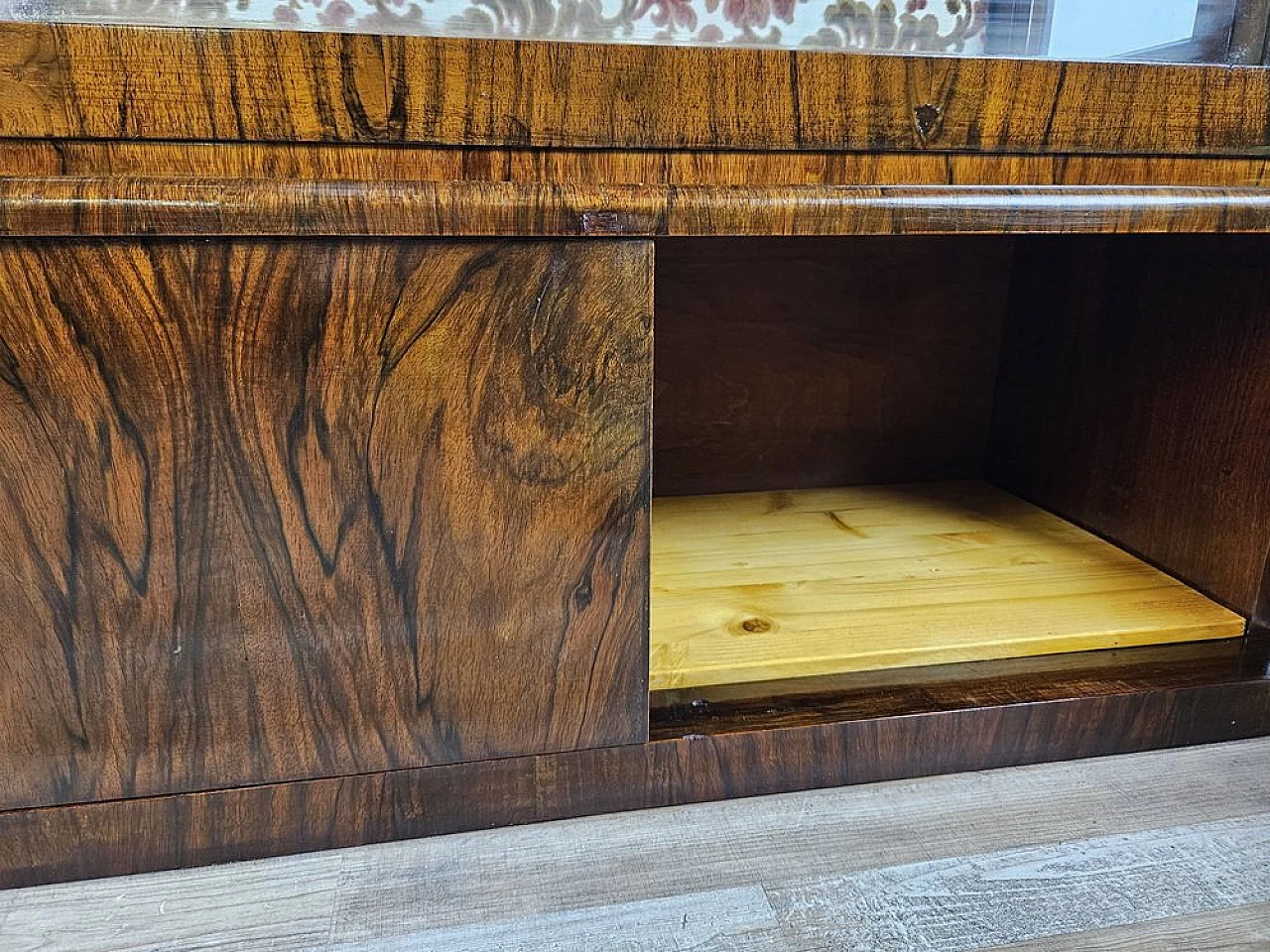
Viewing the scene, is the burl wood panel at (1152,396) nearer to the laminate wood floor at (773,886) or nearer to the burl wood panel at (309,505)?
the laminate wood floor at (773,886)

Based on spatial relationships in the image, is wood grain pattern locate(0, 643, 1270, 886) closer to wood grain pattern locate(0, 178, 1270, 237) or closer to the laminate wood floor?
the laminate wood floor

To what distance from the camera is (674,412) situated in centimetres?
86

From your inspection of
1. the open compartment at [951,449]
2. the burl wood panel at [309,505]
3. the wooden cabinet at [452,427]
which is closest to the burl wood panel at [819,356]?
the open compartment at [951,449]

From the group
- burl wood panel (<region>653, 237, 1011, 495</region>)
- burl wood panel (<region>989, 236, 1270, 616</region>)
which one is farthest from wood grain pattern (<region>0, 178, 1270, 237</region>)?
burl wood panel (<region>653, 237, 1011, 495</region>)

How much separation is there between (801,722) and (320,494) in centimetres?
31

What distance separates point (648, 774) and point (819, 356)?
1.58 feet

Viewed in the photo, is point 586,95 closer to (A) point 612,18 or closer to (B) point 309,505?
(A) point 612,18

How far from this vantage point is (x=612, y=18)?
487 mm

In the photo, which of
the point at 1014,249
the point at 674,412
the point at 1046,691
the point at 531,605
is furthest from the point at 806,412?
the point at 531,605

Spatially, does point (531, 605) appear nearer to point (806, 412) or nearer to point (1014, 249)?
point (806, 412)

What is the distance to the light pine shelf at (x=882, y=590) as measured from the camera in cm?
58

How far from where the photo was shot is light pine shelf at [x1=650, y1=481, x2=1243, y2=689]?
1.90ft

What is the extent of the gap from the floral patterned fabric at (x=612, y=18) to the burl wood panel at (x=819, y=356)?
1.02 feet

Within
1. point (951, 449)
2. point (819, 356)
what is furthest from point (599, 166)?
point (951, 449)
